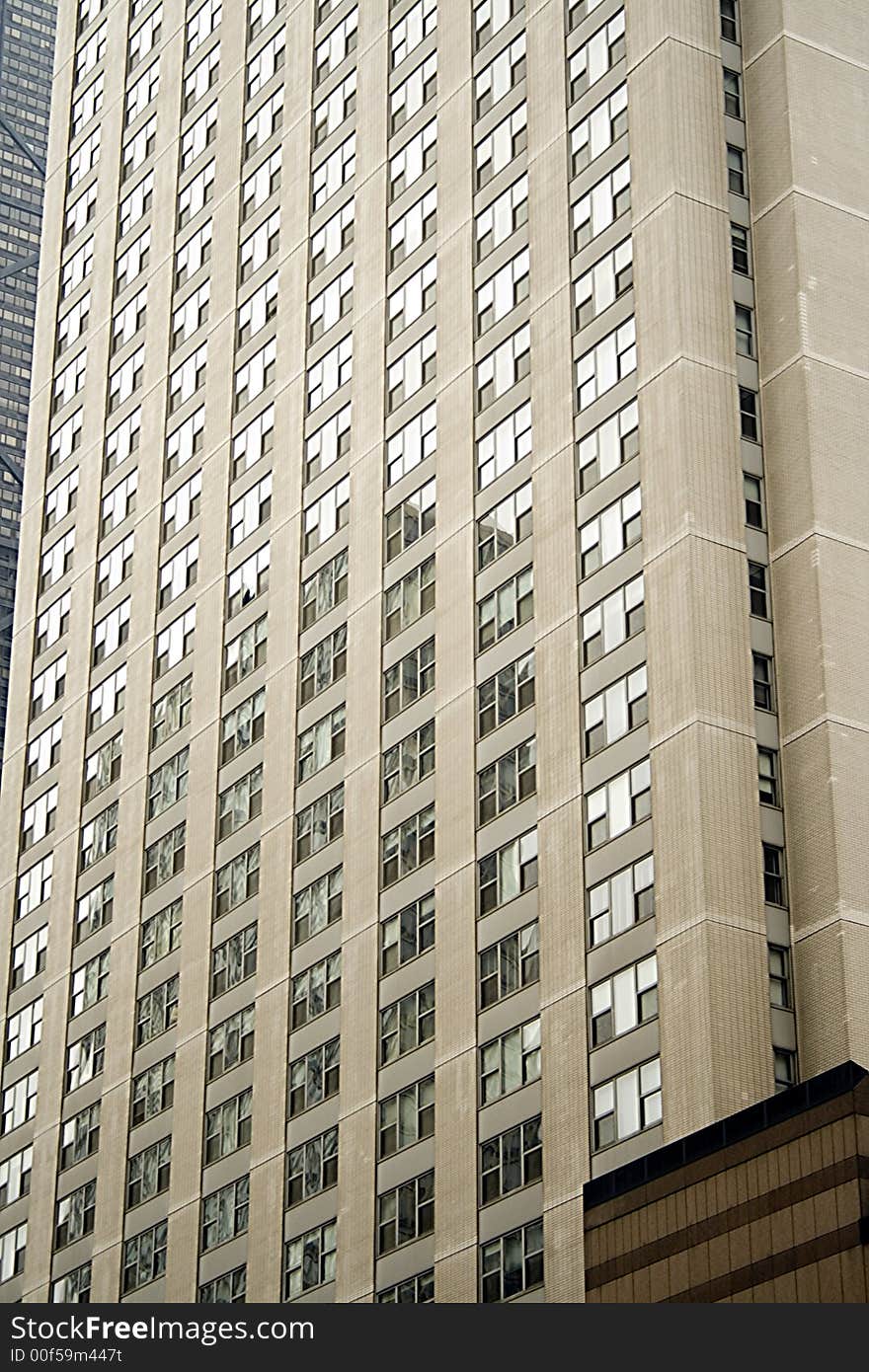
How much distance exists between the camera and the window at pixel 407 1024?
69562 mm

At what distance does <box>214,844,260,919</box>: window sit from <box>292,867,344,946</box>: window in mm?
3504

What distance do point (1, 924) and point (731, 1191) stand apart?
2030 inches

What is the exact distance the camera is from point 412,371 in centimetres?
8125

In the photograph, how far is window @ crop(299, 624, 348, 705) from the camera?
80.4 meters

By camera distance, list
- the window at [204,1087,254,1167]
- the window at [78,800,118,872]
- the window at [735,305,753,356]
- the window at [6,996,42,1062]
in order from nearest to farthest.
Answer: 1. the window at [735,305,753,356]
2. the window at [204,1087,254,1167]
3. the window at [78,800,118,872]
4. the window at [6,996,42,1062]

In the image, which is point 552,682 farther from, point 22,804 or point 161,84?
point 161,84

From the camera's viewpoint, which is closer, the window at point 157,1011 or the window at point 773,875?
the window at point 773,875

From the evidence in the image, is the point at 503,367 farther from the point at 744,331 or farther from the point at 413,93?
the point at 413,93

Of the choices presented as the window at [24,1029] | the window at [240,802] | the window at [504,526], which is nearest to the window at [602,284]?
the window at [504,526]

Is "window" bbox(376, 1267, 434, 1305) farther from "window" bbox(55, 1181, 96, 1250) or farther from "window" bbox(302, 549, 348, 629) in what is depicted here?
"window" bbox(302, 549, 348, 629)

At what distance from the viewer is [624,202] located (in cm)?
7231

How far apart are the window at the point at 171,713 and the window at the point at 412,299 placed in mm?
16044

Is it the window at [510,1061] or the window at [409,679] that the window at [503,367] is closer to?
the window at [409,679]

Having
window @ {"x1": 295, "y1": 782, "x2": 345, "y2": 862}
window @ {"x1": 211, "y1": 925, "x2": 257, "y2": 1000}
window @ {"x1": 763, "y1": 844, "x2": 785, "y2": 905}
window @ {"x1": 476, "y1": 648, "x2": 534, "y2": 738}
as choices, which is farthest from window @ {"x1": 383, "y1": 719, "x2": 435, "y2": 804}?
window @ {"x1": 763, "y1": 844, "x2": 785, "y2": 905}
